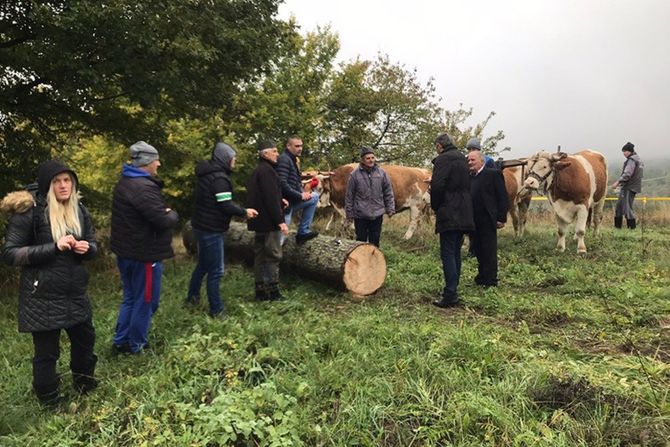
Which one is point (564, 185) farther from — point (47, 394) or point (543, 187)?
point (47, 394)

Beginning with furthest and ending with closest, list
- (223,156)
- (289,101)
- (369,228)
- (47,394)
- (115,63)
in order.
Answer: (289,101) < (369,228) < (115,63) < (223,156) < (47,394)

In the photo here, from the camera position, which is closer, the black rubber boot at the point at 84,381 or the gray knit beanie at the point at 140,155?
the black rubber boot at the point at 84,381

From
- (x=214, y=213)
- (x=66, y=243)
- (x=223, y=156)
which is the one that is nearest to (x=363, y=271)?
(x=214, y=213)

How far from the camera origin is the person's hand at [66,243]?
11.0 ft

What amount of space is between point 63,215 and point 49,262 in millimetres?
370

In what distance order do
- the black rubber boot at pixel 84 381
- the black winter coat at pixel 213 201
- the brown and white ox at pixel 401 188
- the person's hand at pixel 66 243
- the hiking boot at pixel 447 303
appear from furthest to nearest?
the brown and white ox at pixel 401 188, the hiking boot at pixel 447 303, the black winter coat at pixel 213 201, the black rubber boot at pixel 84 381, the person's hand at pixel 66 243

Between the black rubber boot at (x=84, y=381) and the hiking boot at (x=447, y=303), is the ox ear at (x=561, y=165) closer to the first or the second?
the hiking boot at (x=447, y=303)

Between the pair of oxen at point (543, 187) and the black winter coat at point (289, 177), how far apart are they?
2469 mm

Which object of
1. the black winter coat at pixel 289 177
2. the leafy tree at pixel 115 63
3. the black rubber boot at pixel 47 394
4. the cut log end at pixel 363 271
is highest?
the leafy tree at pixel 115 63

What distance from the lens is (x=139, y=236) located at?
426 cm

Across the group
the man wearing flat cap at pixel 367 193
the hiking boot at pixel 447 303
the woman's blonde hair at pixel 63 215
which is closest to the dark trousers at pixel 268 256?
the man wearing flat cap at pixel 367 193

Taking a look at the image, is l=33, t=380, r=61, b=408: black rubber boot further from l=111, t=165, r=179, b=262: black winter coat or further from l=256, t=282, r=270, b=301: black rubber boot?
l=256, t=282, r=270, b=301: black rubber boot

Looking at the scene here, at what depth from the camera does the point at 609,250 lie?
8.84m

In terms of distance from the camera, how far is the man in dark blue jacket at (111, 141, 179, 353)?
4238 millimetres
